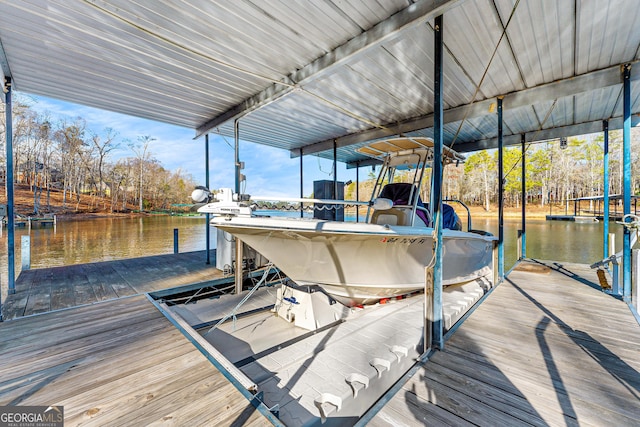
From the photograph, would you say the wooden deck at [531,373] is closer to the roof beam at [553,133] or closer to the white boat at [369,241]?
the white boat at [369,241]

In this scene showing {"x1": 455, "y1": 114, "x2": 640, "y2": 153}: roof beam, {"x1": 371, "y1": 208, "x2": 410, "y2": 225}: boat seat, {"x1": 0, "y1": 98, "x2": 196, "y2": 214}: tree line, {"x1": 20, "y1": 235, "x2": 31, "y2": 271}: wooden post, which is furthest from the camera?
{"x1": 0, "y1": 98, "x2": 196, "y2": 214}: tree line

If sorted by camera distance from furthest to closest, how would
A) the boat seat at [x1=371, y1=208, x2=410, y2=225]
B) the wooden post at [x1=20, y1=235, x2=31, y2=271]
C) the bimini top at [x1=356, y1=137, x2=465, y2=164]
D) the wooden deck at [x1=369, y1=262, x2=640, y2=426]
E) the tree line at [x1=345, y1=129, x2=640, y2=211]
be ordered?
the tree line at [x1=345, y1=129, x2=640, y2=211] < the wooden post at [x1=20, y1=235, x2=31, y2=271] < the bimini top at [x1=356, y1=137, x2=465, y2=164] < the boat seat at [x1=371, y1=208, x2=410, y2=225] < the wooden deck at [x1=369, y1=262, x2=640, y2=426]

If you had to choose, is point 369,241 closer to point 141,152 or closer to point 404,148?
point 404,148

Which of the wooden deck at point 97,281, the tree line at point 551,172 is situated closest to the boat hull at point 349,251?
the wooden deck at point 97,281

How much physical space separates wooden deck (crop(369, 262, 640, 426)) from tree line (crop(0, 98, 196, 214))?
1360 inches

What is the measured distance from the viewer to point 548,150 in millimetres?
29281

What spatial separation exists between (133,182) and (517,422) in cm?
4432

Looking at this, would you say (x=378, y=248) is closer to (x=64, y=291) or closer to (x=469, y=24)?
(x=469, y=24)

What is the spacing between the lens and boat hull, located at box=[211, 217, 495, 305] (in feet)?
9.42

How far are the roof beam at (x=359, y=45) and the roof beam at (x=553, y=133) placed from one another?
5677 mm

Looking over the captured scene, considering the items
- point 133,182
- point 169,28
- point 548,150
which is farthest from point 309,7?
point 133,182

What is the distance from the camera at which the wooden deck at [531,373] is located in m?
1.59

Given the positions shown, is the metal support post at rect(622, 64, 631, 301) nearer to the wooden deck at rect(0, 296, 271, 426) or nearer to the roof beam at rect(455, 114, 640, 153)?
the roof beam at rect(455, 114, 640, 153)

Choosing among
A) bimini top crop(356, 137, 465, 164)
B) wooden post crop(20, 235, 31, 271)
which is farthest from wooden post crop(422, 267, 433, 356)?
wooden post crop(20, 235, 31, 271)
